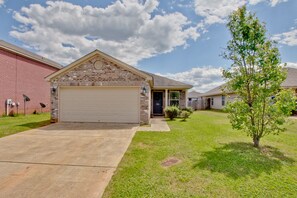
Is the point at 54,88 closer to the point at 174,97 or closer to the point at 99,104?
the point at 99,104

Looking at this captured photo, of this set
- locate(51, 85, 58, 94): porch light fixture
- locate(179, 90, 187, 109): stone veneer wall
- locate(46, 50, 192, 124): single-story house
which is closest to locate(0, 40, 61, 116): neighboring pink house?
locate(51, 85, 58, 94): porch light fixture

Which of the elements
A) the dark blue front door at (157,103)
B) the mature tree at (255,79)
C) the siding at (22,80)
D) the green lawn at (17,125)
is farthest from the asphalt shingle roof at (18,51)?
the mature tree at (255,79)

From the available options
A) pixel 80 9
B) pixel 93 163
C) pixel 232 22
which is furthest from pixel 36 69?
pixel 232 22

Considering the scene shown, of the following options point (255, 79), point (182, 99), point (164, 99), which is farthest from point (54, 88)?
point (255, 79)

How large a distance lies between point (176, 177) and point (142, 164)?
984 mm

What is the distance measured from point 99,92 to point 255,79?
27.1ft

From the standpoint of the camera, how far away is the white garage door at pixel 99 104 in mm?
10273

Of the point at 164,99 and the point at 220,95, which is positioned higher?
the point at 220,95

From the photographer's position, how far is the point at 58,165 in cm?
405

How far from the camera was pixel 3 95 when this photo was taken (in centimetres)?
1393

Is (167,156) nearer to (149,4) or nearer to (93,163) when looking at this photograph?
(93,163)

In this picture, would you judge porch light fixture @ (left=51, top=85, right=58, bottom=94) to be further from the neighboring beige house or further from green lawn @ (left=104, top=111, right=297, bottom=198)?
the neighboring beige house

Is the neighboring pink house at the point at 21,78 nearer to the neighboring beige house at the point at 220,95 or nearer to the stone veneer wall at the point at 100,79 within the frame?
the stone veneer wall at the point at 100,79

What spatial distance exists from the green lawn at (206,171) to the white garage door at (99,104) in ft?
14.5
